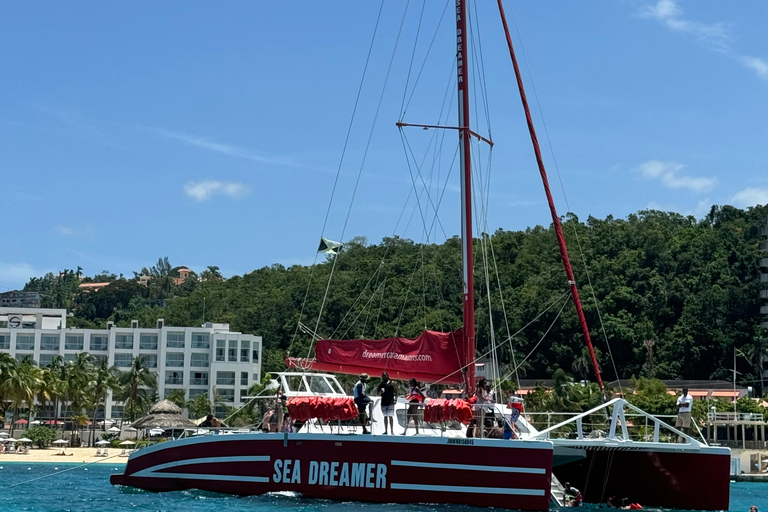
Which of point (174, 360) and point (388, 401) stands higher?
point (388, 401)

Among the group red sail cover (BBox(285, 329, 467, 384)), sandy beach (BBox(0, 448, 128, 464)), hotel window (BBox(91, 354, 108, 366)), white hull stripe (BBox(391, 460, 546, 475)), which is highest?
red sail cover (BBox(285, 329, 467, 384))

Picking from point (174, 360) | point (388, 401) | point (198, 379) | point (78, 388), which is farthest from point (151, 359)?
point (388, 401)

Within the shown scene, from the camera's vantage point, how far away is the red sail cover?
2214 cm

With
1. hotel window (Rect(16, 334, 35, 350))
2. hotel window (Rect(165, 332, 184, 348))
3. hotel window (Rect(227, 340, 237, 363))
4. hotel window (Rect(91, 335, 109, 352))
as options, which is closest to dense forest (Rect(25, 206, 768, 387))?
A: hotel window (Rect(227, 340, 237, 363))

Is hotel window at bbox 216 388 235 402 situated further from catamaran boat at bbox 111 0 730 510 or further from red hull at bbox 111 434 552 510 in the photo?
red hull at bbox 111 434 552 510

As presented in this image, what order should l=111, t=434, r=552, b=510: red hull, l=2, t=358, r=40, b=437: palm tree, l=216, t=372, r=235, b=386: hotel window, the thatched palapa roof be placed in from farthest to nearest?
l=216, t=372, r=235, b=386: hotel window
l=2, t=358, r=40, b=437: palm tree
the thatched palapa roof
l=111, t=434, r=552, b=510: red hull

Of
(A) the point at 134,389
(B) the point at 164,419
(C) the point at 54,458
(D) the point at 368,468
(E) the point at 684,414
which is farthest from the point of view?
(A) the point at 134,389

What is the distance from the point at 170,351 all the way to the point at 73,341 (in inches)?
320

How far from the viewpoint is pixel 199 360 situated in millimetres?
84438

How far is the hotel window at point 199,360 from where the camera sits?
84.3 meters

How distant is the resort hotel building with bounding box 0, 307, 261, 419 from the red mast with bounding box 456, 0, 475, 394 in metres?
61.9

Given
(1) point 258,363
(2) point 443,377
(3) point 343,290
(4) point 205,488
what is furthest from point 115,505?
(1) point 258,363

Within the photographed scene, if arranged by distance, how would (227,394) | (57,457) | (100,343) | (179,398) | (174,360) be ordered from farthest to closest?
(100,343) → (174,360) → (227,394) → (179,398) → (57,457)

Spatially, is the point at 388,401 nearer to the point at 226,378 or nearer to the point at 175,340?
the point at 226,378
